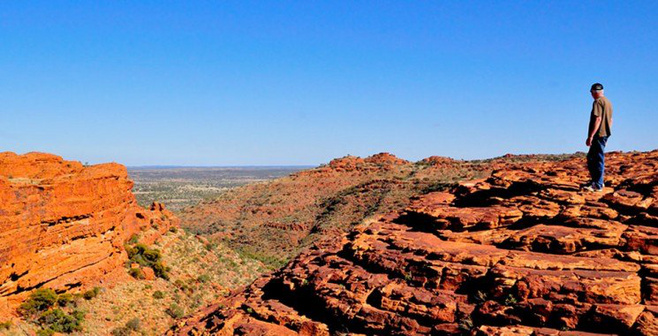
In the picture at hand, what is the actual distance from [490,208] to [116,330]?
57.4 feet

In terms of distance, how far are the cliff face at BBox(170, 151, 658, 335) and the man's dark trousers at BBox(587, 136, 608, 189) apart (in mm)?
439

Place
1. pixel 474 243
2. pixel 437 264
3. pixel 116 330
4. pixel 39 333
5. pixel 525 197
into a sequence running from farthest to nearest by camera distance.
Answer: pixel 116 330, pixel 39 333, pixel 525 197, pixel 474 243, pixel 437 264

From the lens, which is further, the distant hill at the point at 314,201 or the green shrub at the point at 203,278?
the distant hill at the point at 314,201

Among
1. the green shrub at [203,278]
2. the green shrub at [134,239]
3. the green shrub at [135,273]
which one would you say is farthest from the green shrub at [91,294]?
the green shrub at [203,278]

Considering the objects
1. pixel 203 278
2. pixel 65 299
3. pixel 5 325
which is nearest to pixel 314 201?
pixel 203 278

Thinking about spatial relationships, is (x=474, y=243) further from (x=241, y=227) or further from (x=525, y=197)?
(x=241, y=227)

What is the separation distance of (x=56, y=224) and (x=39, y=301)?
3.37 m

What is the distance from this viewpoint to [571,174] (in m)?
16.8

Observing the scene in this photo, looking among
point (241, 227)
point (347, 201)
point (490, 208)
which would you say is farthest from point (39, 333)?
point (347, 201)

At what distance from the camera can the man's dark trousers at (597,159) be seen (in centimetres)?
1279

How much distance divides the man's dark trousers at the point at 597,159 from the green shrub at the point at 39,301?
842 inches

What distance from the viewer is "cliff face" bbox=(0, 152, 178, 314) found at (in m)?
17.9

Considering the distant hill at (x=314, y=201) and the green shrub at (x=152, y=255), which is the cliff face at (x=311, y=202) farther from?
the green shrub at (x=152, y=255)

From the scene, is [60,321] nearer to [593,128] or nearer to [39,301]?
[39,301]
